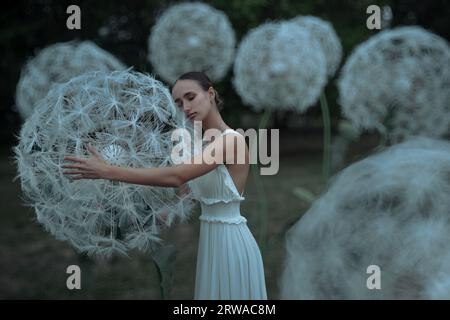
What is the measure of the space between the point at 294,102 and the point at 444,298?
4277 mm

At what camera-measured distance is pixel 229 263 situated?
245cm

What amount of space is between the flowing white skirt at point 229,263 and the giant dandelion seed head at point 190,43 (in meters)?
3.49

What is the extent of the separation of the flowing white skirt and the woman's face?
1.72 feet

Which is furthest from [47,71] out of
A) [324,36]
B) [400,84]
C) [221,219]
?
[400,84]

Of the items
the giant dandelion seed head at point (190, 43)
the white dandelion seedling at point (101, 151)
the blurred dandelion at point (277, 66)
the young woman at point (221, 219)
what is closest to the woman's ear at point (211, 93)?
the young woman at point (221, 219)

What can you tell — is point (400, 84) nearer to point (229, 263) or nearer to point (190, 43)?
point (190, 43)

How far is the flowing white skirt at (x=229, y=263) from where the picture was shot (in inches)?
96.8

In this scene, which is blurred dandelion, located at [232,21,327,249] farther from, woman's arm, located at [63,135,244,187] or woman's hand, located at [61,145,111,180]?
woman's hand, located at [61,145,111,180]

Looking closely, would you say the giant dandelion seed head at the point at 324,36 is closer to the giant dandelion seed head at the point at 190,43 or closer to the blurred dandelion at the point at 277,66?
the blurred dandelion at the point at 277,66

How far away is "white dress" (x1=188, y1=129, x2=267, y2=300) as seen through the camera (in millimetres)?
2457

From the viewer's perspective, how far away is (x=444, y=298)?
163 centimetres

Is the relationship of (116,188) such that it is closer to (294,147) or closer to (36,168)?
(36,168)
